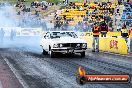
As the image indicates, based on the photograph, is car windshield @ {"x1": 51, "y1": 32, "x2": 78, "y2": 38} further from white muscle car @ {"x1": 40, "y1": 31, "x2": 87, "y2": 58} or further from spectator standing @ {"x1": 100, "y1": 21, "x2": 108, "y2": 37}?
spectator standing @ {"x1": 100, "y1": 21, "x2": 108, "y2": 37}

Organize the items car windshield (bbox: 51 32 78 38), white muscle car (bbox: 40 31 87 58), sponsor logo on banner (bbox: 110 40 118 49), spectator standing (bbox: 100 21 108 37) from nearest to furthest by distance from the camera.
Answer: white muscle car (bbox: 40 31 87 58) < car windshield (bbox: 51 32 78 38) < sponsor logo on banner (bbox: 110 40 118 49) < spectator standing (bbox: 100 21 108 37)

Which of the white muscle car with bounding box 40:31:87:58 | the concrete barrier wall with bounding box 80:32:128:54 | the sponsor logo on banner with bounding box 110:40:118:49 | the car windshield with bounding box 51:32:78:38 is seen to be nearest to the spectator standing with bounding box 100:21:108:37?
the concrete barrier wall with bounding box 80:32:128:54

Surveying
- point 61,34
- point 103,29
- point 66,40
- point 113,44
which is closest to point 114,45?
point 113,44

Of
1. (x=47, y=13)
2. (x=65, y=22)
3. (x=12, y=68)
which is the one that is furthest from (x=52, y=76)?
(x=47, y=13)

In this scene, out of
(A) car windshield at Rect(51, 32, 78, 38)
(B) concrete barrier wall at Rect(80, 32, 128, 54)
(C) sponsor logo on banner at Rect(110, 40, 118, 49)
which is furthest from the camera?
(C) sponsor logo on banner at Rect(110, 40, 118, 49)

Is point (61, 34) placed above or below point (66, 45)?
above

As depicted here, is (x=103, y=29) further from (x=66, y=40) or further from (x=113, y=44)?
(x=66, y=40)

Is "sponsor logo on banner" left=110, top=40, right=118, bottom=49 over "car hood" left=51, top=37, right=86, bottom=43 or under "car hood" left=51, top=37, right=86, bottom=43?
under

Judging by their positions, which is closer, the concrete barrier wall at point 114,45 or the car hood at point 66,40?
the car hood at point 66,40

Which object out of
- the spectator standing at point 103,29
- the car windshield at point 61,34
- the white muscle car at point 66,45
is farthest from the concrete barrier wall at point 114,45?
the white muscle car at point 66,45

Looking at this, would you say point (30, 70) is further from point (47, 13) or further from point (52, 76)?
point (47, 13)

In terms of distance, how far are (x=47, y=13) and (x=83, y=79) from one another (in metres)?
56.7

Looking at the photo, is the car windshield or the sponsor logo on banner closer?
the car windshield

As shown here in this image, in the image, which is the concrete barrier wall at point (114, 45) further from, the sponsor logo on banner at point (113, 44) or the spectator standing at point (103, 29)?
the spectator standing at point (103, 29)
